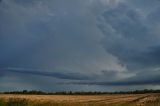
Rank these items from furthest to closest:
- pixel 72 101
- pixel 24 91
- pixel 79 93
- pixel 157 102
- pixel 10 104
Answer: pixel 24 91 < pixel 79 93 < pixel 72 101 < pixel 157 102 < pixel 10 104

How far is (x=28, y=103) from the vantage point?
42.7 m

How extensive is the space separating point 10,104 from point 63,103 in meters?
5.73

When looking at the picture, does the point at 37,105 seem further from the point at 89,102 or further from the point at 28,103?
the point at 89,102

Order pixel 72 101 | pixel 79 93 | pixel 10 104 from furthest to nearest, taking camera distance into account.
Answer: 1. pixel 79 93
2. pixel 72 101
3. pixel 10 104

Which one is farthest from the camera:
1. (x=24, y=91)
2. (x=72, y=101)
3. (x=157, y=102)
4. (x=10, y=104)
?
(x=24, y=91)

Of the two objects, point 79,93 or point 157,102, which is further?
point 79,93

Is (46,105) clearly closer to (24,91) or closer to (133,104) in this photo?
(133,104)

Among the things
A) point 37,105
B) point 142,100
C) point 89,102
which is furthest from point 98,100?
point 37,105

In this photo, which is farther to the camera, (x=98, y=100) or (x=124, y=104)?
(x=98, y=100)

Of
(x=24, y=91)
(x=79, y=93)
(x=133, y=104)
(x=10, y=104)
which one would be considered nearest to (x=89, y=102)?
(x=133, y=104)

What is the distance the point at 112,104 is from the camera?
4488 centimetres

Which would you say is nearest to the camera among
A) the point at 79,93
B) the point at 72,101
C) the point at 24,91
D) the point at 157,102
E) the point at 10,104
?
the point at 10,104

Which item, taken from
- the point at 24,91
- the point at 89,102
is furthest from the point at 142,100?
the point at 24,91

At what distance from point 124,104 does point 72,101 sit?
548 centimetres
